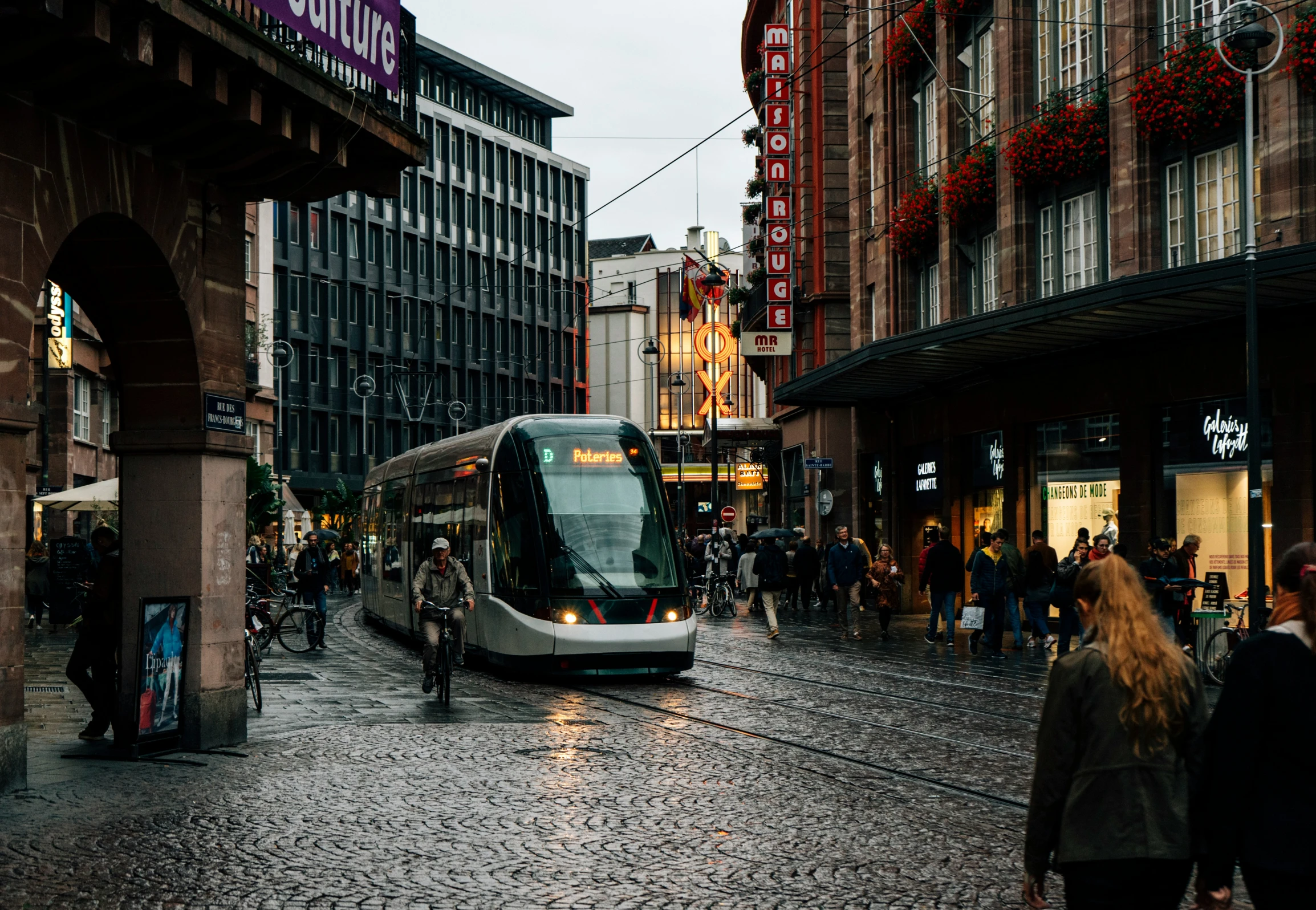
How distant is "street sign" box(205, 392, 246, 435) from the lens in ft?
40.2

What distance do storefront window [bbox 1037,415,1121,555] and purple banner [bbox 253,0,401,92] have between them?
46.0ft

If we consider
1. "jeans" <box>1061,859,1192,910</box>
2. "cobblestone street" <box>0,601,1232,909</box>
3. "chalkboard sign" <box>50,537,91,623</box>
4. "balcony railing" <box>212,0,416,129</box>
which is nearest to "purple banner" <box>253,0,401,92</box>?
"balcony railing" <box>212,0,416,129</box>

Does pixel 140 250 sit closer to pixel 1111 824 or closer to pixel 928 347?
pixel 1111 824

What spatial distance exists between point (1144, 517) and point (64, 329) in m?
24.2

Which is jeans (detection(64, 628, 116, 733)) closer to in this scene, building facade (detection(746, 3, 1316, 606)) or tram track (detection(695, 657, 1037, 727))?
tram track (detection(695, 657, 1037, 727))

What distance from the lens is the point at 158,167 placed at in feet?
38.4

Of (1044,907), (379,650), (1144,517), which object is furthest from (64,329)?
(1044,907)

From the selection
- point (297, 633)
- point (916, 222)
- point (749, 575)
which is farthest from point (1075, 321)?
point (749, 575)

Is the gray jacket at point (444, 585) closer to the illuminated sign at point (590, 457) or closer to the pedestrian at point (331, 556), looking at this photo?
the illuminated sign at point (590, 457)

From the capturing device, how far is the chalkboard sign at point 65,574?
97.8ft

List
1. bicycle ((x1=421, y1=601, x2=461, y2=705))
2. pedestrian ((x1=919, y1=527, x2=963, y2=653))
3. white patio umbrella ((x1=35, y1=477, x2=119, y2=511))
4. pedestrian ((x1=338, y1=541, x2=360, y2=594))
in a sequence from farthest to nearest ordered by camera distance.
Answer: pedestrian ((x1=338, y1=541, x2=360, y2=594)) → white patio umbrella ((x1=35, y1=477, x2=119, y2=511)) → pedestrian ((x1=919, y1=527, x2=963, y2=653)) → bicycle ((x1=421, y1=601, x2=461, y2=705))

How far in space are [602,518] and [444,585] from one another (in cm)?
Result: 217

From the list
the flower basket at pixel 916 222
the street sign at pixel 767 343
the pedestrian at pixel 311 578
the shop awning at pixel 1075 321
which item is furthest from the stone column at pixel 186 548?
the street sign at pixel 767 343

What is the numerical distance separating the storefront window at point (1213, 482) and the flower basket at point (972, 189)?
6632 millimetres
